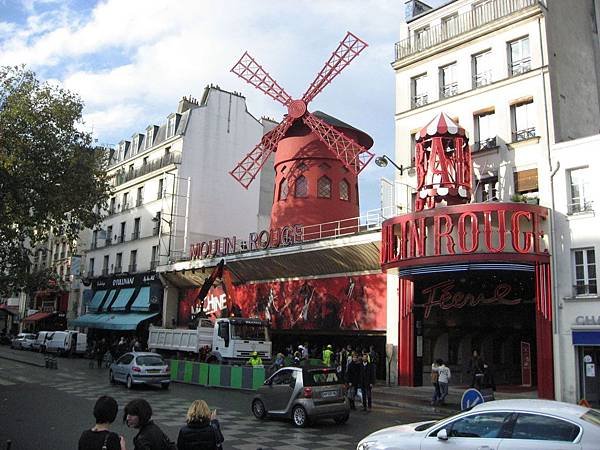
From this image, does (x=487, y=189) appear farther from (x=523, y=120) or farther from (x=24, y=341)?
(x=24, y=341)

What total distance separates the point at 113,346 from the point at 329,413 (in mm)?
23661

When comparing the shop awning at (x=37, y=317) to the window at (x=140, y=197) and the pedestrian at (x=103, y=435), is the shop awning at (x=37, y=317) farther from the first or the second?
the pedestrian at (x=103, y=435)

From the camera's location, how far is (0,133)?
20.7 m

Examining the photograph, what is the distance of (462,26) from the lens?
970 inches

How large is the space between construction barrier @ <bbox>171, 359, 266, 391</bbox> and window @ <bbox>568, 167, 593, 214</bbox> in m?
12.1

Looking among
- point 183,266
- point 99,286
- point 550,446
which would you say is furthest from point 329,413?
point 99,286

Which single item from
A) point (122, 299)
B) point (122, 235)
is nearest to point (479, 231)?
point (122, 299)

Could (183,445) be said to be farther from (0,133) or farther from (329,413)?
(0,133)

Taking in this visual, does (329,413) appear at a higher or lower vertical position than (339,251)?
lower

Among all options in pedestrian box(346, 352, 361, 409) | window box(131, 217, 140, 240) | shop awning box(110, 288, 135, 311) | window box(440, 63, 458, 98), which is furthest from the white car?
window box(131, 217, 140, 240)

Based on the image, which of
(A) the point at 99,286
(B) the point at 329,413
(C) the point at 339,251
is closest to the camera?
(B) the point at 329,413

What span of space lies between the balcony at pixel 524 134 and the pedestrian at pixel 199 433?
18968 mm

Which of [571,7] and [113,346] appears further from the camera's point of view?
[113,346]

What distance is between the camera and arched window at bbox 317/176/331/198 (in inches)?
1309
